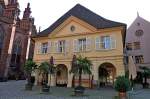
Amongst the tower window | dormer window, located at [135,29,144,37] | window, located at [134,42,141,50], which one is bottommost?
the tower window

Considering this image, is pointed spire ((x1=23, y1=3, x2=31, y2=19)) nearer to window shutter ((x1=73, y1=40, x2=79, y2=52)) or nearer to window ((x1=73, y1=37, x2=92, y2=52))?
window shutter ((x1=73, y1=40, x2=79, y2=52))

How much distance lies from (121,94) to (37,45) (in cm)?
1794

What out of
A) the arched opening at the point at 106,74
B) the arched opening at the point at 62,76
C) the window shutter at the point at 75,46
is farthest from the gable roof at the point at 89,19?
the arched opening at the point at 106,74

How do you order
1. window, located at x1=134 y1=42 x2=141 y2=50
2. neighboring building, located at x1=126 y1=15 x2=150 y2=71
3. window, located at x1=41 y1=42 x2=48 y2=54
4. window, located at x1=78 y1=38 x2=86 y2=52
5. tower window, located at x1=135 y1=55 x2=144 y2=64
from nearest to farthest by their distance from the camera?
window, located at x1=78 y1=38 x2=86 y2=52 → window, located at x1=41 y1=42 x2=48 y2=54 → neighboring building, located at x1=126 y1=15 x2=150 y2=71 → tower window, located at x1=135 y1=55 x2=144 y2=64 → window, located at x1=134 y1=42 x2=141 y2=50

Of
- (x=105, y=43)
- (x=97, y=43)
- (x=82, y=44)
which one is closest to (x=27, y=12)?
(x=82, y=44)

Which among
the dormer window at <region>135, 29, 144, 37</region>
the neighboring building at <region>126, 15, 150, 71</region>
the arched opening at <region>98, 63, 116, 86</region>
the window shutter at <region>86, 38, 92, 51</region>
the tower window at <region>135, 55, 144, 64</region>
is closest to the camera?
the window shutter at <region>86, 38, 92, 51</region>

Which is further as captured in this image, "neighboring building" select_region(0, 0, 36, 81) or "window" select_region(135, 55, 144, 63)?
"window" select_region(135, 55, 144, 63)

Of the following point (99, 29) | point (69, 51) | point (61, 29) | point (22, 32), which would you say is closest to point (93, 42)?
point (99, 29)

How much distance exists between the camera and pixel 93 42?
24359mm

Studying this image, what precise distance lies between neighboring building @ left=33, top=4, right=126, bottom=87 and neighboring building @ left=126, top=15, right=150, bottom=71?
16.4m

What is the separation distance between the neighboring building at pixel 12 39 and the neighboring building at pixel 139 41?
23745 millimetres

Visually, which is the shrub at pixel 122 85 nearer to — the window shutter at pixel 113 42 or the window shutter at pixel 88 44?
the window shutter at pixel 113 42

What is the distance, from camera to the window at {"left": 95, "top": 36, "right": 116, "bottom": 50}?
23.1 metres

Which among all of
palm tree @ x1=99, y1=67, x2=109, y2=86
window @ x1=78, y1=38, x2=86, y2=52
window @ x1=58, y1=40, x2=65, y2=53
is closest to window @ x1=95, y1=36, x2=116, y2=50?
window @ x1=78, y1=38, x2=86, y2=52
